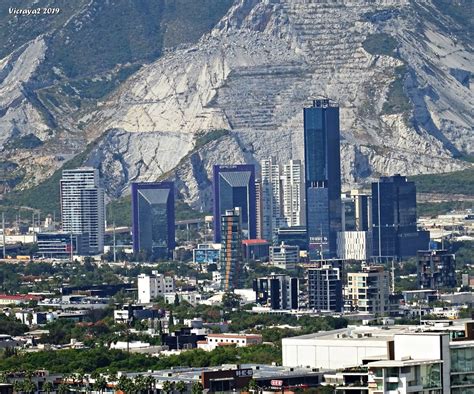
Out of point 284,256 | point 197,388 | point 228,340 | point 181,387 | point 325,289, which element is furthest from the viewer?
point 284,256

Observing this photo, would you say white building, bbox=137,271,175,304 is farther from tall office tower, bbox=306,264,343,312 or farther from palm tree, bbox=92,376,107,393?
palm tree, bbox=92,376,107,393

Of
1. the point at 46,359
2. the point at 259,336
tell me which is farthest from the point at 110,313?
the point at 46,359

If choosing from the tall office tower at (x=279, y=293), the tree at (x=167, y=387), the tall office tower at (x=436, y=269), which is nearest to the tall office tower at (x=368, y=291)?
the tall office tower at (x=279, y=293)

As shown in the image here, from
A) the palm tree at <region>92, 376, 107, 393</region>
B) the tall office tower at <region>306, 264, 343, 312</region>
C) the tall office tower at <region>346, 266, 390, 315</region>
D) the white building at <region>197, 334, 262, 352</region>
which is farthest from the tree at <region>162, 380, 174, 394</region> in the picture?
the tall office tower at <region>306, 264, 343, 312</region>

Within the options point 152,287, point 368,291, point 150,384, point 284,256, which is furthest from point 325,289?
point 150,384

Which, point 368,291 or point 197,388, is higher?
point 368,291

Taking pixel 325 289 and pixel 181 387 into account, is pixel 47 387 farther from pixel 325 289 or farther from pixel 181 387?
pixel 325 289
